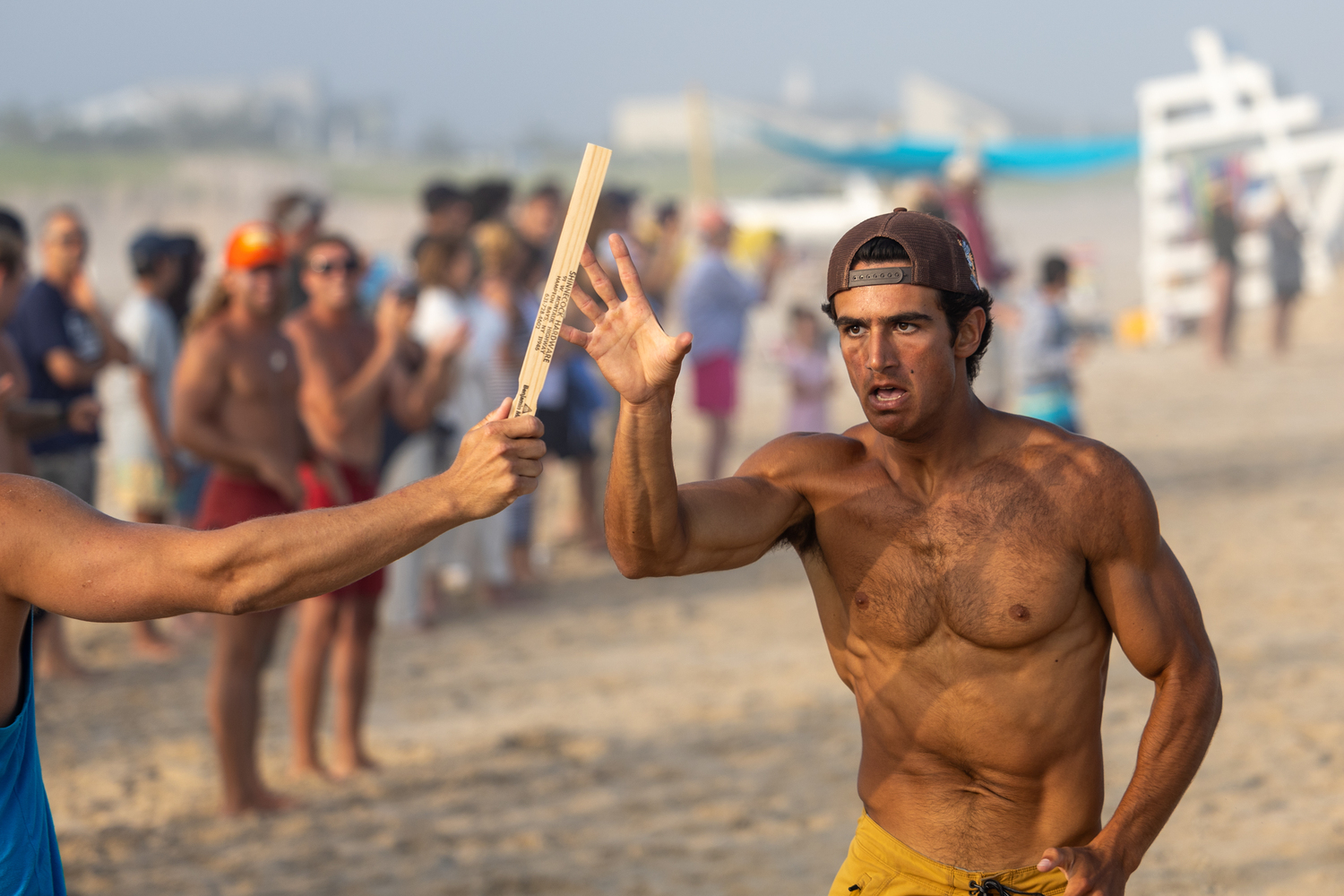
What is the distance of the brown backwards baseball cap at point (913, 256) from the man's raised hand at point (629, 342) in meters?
0.37

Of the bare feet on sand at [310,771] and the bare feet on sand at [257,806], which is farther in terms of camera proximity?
the bare feet on sand at [310,771]

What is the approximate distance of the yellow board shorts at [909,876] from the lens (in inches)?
104

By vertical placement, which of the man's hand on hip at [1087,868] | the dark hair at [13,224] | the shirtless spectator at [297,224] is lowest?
the man's hand on hip at [1087,868]

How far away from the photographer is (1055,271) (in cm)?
878

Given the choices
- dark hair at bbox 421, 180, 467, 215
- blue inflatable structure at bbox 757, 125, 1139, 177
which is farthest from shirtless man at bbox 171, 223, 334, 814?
blue inflatable structure at bbox 757, 125, 1139, 177

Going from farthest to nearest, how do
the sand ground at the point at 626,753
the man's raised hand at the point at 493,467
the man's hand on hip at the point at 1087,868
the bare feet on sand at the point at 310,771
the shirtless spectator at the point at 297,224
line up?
the shirtless spectator at the point at 297,224
the bare feet on sand at the point at 310,771
the sand ground at the point at 626,753
the man's hand on hip at the point at 1087,868
the man's raised hand at the point at 493,467

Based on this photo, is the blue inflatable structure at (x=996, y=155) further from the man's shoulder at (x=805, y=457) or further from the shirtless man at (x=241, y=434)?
the man's shoulder at (x=805, y=457)

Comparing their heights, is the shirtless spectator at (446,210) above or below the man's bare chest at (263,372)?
above

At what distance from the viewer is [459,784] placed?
5820mm

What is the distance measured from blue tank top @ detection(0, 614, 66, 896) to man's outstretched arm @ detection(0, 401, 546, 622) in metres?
0.16

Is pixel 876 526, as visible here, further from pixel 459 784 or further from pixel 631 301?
pixel 459 784

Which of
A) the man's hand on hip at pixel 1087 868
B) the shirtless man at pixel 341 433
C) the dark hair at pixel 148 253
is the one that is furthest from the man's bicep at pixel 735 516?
the dark hair at pixel 148 253

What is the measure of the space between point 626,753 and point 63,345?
11.3 ft

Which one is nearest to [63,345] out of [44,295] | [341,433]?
[44,295]
